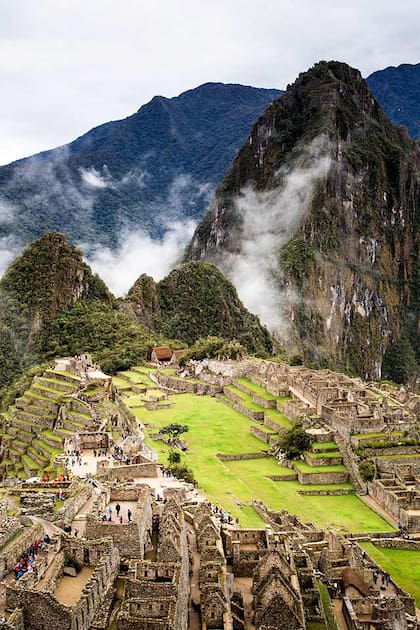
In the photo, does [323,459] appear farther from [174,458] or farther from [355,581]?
[355,581]

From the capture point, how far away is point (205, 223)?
155625 mm

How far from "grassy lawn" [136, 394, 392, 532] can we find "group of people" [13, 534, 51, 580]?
37.1 ft

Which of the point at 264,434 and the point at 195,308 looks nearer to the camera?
the point at 264,434

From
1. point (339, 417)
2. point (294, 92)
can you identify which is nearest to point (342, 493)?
point (339, 417)

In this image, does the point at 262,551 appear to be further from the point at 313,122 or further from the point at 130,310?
the point at 313,122

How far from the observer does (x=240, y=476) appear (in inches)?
1417

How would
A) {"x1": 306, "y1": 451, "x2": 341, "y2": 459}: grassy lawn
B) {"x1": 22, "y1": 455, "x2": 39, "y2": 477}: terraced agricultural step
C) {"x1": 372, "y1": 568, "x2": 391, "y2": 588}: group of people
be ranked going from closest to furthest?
1. {"x1": 372, "y1": 568, "x2": 391, "y2": 588}: group of people
2. {"x1": 22, "y1": 455, "x2": 39, "y2": 477}: terraced agricultural step
3. {"x1": 306, "y1": 451, "x2": 341, "y2": 459}: grassy lawn

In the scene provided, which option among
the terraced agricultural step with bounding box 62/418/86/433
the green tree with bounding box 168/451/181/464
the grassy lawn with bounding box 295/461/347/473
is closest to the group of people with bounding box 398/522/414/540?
the grassy lawn with bounding box 295/461/347/473

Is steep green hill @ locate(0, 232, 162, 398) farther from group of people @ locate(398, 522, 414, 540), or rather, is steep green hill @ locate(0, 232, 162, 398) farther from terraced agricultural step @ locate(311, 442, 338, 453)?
group of people @ locate(398, 522, 414, 540)

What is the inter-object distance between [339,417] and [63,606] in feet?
99.7

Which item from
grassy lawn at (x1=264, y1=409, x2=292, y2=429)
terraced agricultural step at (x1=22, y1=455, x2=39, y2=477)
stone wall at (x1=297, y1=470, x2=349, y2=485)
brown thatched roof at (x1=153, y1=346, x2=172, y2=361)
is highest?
brown thatched roof at (x1=153, y1=346, x2=172, y2=361)

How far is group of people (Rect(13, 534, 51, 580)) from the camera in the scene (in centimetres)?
1433

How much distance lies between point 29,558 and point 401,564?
17326 mm

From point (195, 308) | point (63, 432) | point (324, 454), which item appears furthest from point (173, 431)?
point (195, 308)
